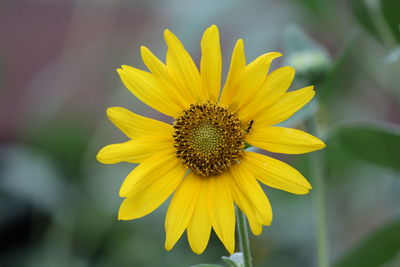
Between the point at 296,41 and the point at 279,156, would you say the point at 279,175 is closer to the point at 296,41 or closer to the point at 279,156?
the point at 296,41

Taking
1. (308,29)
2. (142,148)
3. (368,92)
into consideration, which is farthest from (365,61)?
(142,148)

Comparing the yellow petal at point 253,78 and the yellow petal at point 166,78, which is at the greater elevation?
the yellow petal at point 253,78

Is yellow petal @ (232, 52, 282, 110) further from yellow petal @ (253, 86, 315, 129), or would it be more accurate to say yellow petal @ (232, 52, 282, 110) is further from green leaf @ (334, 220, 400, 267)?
green leaf @ (334, 220, 400, 267)

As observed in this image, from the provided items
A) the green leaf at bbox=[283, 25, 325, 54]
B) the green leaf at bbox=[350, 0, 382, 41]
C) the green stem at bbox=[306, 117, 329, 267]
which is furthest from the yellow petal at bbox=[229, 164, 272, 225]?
the green leaf at bbox=[350, 0, 382, 41]

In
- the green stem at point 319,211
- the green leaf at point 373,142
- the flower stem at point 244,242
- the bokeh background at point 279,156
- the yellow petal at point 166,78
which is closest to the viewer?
the flower stem at point 244,242

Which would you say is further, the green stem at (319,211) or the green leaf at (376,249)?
the green leaf at (376,249)

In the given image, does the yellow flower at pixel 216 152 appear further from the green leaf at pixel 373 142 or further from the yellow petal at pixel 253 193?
the green leaf at pixel 373 142

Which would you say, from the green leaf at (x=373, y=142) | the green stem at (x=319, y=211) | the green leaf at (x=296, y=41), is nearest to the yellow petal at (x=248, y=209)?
the green stem at (x=319, y=211)
